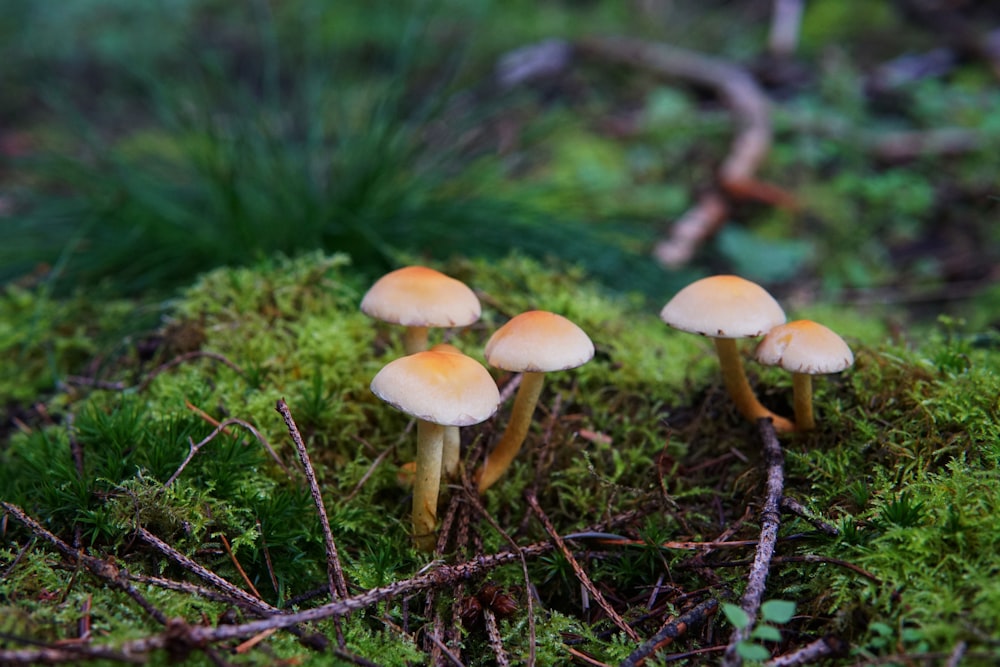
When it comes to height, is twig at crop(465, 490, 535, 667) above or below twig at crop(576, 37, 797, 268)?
below

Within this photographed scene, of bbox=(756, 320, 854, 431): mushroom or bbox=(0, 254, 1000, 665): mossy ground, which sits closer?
bbox=(0, 254, 1000, 665): mossy ground

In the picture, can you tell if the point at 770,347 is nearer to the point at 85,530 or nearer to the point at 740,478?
the point at 740,478

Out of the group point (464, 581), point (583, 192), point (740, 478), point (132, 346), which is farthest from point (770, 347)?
point (583, 192)

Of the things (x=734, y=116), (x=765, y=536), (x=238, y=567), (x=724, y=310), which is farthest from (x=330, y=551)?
(x=734, y=116)

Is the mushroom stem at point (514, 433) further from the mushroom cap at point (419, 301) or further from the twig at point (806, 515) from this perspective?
the twig at point (806, 515)

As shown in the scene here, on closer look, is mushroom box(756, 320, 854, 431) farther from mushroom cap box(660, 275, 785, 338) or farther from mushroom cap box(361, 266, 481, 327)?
mushroom cap box(361, 266, 481, 327)

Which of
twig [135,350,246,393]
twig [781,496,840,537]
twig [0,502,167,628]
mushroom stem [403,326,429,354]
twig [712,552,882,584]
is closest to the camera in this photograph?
twig [0,502,167,628]

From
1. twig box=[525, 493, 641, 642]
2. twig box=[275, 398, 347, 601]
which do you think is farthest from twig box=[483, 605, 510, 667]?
twig box=[275, 398, 347, 601]
